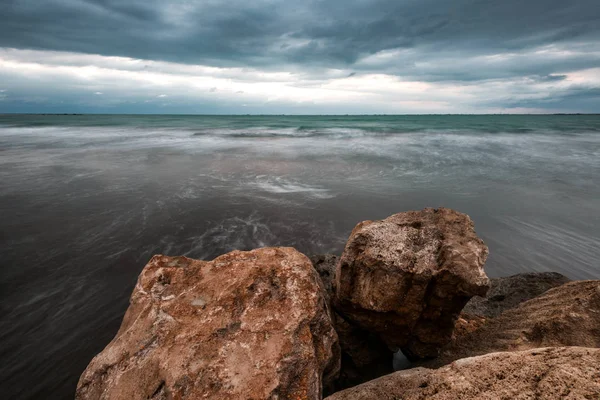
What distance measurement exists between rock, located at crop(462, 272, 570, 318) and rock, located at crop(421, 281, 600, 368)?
107 centimetres

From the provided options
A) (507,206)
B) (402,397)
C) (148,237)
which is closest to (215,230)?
(148,237)

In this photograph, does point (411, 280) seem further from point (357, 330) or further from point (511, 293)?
point (511, 293)

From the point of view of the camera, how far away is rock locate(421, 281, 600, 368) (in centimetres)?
370

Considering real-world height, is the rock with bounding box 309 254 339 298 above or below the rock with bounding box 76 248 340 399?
below

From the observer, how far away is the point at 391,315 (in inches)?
174

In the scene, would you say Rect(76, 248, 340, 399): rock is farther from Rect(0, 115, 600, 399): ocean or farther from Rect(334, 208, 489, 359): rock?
Rect(0, 115, 600, 399): ocean

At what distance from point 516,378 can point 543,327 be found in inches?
96.4

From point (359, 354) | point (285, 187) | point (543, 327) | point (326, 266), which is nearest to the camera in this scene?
point (543, 327)

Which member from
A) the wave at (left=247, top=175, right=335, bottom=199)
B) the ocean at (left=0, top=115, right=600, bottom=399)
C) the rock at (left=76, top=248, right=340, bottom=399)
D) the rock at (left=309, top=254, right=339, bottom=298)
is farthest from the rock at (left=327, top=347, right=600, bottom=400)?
the wave at (left=247, top=175, right=335, bottom=199)

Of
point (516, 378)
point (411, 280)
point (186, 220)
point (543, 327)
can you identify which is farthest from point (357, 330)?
point (186, 220)

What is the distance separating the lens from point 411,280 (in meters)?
4.22

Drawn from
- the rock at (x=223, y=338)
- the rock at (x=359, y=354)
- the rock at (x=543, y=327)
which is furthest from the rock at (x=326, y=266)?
the rock at (x=543, y=327)

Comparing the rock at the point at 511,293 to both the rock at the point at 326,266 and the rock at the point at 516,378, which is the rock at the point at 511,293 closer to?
the rock at the point at 326,266

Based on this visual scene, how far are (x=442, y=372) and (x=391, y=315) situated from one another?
6.06 feet
